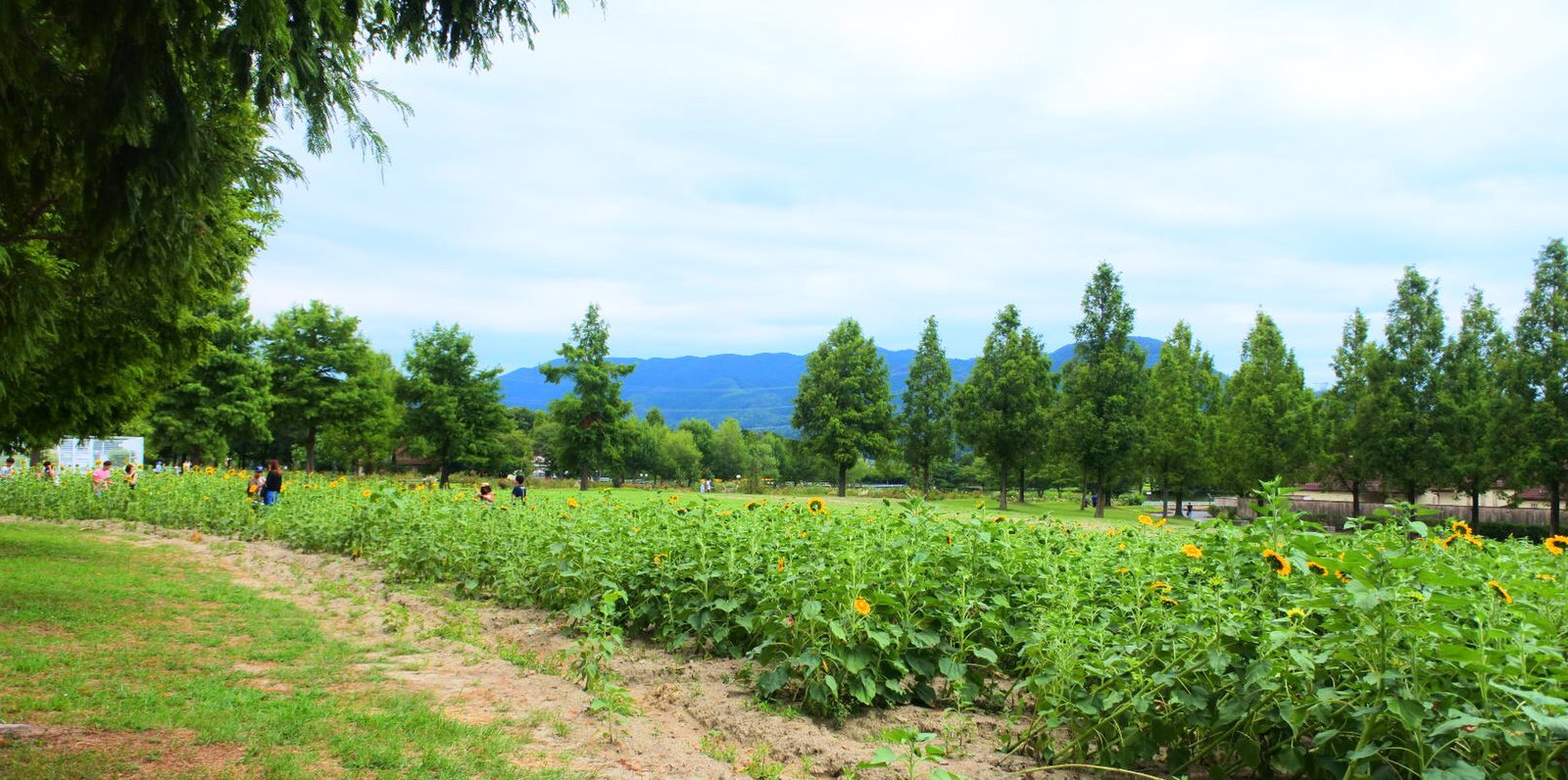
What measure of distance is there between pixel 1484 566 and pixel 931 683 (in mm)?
2972

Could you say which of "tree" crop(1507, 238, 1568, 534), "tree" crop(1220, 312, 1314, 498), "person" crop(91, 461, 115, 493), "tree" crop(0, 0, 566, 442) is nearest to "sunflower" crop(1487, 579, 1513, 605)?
"tree" crop(0, 0, 566, 442)

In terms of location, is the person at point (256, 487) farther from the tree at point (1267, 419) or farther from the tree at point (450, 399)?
the tree at point (1267, 419)

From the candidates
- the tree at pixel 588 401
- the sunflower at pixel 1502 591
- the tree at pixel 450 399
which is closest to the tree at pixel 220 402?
the tree at pixel 450 399

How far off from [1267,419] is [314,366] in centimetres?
4464

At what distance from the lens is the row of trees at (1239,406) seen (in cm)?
2742

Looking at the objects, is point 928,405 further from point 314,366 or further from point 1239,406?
point 314,366

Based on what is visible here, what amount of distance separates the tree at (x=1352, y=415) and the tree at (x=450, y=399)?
39.5 m

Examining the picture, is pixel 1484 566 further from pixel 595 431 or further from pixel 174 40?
pixel 595 431

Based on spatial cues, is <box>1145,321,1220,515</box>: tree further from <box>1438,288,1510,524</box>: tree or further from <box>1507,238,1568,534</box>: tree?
<box>1507,238,1568,534</box>: tree

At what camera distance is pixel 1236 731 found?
370cm

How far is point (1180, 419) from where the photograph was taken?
39.0 m

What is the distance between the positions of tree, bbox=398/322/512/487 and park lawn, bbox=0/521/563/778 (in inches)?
1487

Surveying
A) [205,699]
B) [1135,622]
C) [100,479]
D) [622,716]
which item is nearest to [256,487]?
[100,479]

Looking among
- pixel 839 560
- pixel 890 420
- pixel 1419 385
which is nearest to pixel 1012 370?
pixel 890 420
